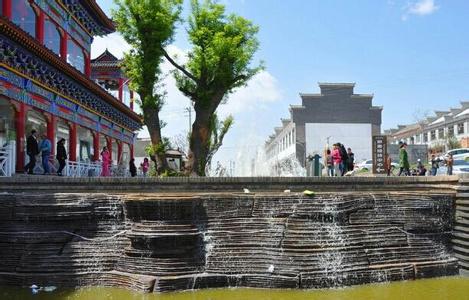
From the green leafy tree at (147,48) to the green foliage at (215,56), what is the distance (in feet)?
3.74

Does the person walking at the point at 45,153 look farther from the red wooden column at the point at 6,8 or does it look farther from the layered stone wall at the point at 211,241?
the layered stone wall at the point at 211,241

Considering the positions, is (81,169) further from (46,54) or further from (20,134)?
(46,54)

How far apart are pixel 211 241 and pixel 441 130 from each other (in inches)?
2202

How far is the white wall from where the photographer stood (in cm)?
5700

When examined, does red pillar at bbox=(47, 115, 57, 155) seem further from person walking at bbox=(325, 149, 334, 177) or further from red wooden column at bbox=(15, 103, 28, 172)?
person walking at bbox=(325, 149, 334, 177)

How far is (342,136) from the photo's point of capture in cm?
5772

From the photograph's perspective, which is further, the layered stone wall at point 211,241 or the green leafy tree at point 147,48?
the green leafy tree at point 147,48

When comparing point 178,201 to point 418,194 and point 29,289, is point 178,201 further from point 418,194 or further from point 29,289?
point 418,194

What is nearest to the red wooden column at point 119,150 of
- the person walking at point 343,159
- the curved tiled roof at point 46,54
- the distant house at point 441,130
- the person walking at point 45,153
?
the curved tiled roof at point 46,54

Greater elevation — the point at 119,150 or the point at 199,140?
the point at 119,150

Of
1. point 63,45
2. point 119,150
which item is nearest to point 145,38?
point 63,45

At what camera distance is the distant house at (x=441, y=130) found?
54.0 meters

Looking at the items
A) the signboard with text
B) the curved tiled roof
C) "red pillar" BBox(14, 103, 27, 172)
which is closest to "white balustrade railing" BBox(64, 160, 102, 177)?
"red pillar" BBox(14, 103, 27, 172)

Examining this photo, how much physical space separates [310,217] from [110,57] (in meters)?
21.9
